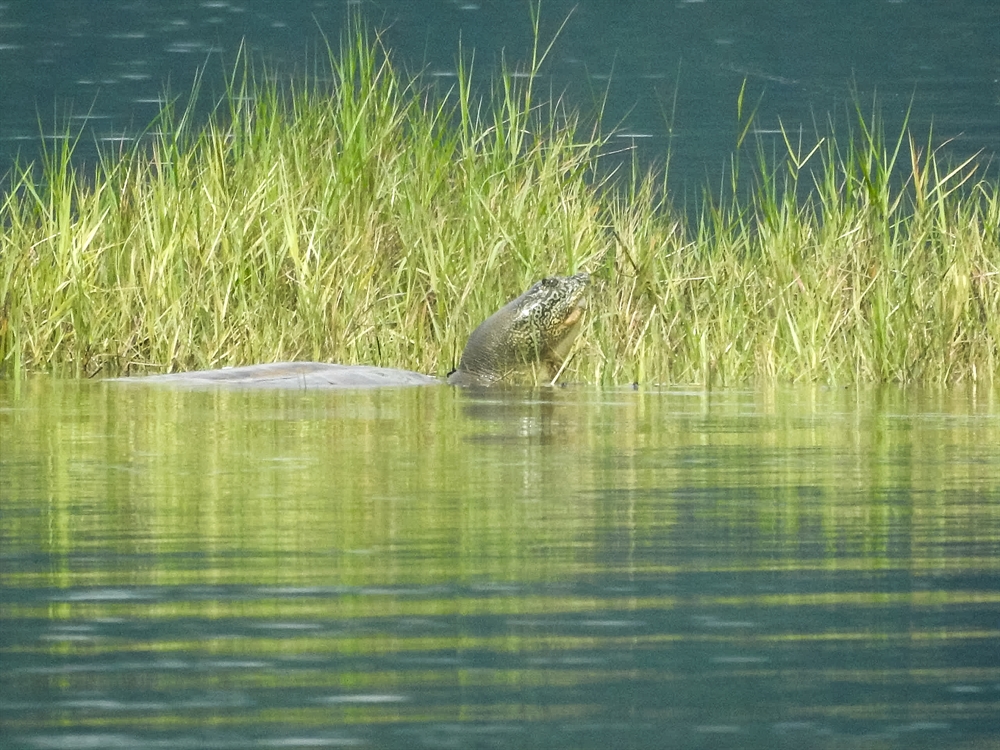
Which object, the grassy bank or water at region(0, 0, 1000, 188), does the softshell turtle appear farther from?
water at region(0, 0, 1000, 188)

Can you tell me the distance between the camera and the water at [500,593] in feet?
7.40

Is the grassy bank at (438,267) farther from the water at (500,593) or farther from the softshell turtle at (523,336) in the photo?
the water at (500,593)

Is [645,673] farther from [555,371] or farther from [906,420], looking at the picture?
[555,371]

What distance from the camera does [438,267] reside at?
999 cm

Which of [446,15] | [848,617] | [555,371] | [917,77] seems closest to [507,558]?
[848,617]

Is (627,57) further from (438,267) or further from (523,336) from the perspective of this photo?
(523,336)

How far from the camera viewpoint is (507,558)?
3367mm

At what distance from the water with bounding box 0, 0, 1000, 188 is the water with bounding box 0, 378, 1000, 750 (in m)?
15.8

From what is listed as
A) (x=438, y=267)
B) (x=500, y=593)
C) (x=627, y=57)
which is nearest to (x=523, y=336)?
(x=438, y=267)

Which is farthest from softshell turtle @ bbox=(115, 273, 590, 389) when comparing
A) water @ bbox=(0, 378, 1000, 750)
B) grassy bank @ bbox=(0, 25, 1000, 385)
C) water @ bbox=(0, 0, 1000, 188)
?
water @ bbox=(0, 0, 1000, 188)

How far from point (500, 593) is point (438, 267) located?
7046mm

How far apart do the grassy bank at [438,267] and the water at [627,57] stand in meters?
10.1

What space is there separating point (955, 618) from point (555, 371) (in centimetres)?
707

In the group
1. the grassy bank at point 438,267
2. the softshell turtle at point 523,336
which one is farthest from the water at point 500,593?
the grassy bank at point 438,267
